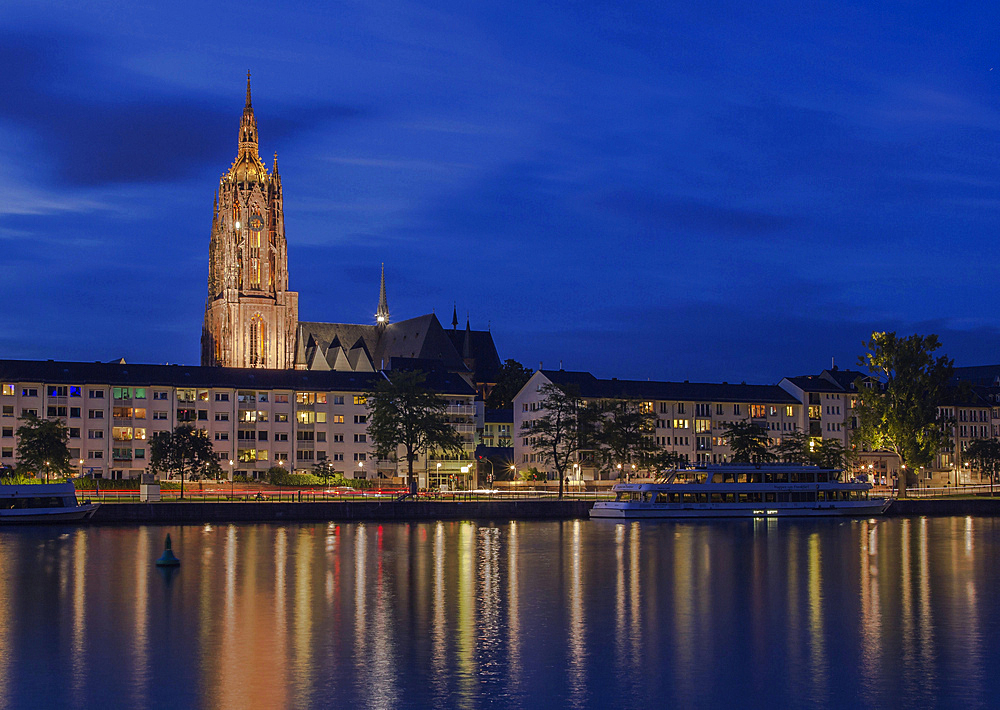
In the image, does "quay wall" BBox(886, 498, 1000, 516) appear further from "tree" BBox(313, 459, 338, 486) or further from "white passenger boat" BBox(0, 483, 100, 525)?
"white passenger boat" BBox(0, 483, 100, 525)

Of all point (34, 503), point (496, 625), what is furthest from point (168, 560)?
point (34, 503)

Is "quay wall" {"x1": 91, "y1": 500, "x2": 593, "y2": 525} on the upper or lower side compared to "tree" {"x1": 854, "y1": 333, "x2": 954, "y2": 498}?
lower

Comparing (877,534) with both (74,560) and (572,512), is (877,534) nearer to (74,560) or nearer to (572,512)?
(572,512)

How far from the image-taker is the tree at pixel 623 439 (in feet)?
405

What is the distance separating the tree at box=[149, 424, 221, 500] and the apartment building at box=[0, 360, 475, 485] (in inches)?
656

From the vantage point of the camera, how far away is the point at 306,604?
1841 inches

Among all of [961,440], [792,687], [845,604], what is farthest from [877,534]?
[961,440]

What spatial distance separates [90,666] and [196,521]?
60236 millimetres

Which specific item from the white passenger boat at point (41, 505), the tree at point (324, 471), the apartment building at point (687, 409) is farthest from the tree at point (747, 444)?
the white passenger boat at point (41, 505)

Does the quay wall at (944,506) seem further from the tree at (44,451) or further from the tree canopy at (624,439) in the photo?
the tree at (44,451)

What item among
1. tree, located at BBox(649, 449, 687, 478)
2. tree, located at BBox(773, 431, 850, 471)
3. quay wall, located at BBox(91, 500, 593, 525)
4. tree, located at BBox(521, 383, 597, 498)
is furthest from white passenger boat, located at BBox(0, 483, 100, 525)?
tree, located at BBox(773, 431, 850, 471)

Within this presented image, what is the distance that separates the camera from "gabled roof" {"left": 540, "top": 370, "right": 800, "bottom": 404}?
154375mm

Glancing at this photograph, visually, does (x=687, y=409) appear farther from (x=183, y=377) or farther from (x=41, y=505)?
(x=41, y=505)

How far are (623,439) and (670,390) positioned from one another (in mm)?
38050
